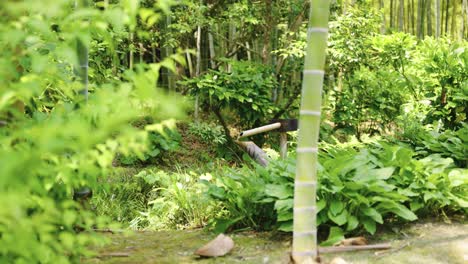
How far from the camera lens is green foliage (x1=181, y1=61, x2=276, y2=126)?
231 inches

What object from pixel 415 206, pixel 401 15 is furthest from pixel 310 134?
pixel 401 15

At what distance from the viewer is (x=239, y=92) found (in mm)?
6012

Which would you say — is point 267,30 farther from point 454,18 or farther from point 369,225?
point 454,18

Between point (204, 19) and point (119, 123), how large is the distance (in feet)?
18.2

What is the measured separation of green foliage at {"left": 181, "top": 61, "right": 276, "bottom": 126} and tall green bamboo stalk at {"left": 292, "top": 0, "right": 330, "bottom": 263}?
155 inches

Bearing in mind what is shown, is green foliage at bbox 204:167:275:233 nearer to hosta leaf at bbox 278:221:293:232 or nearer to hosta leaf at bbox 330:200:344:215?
hosta leaf at bbox 278:221:293:232

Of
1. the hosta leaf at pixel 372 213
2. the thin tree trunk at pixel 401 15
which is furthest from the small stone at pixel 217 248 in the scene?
the thin tree trunk at pixel 401 15

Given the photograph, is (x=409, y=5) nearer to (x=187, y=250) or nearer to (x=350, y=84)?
(x=350, y=84)

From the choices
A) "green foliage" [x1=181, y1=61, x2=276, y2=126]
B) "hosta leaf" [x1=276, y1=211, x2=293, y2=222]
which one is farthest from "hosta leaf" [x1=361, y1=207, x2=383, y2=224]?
"green foliage" [x1=181, y1=61, x2=276, y2=126]

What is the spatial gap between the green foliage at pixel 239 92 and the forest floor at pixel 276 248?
333 centimetres

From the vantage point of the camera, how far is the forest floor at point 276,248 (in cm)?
215

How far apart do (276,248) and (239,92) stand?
3834 mm

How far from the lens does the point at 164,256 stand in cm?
224

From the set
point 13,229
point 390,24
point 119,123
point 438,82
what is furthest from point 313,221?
point 390,24
